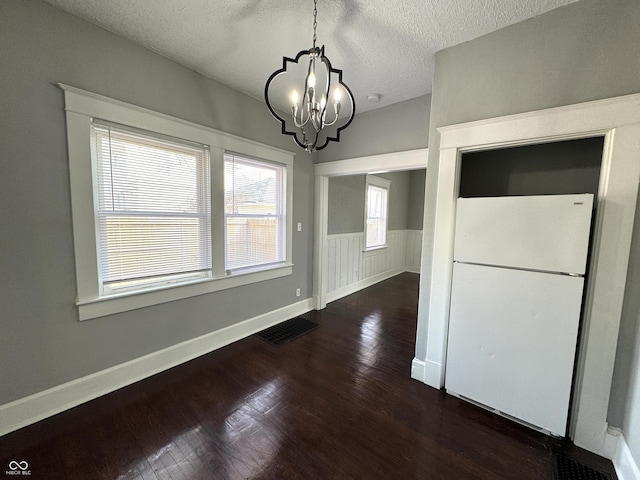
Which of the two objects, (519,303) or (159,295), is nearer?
(519,303)

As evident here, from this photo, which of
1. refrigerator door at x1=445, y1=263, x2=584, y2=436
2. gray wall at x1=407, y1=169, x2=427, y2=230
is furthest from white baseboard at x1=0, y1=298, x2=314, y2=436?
gray wall at x1=407, y1=169, x2=427, y2=230

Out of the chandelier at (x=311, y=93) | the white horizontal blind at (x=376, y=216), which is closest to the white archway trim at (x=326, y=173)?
the chandelier at (x=311, y=93)

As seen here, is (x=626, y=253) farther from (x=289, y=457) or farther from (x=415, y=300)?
(x=415, y=300)

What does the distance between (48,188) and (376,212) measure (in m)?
4.95

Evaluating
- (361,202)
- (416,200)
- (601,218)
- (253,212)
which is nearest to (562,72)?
(601,218)

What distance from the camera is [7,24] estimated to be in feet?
4.98

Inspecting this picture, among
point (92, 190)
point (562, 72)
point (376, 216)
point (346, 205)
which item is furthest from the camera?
point (376, 216)

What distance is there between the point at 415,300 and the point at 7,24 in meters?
5.22

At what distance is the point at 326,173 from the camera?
3.56 metres

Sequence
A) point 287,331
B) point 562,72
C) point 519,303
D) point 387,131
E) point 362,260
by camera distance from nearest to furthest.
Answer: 1. point 562,72
2. point 519,303
3. point 387,131
4. point 287,331
5. point 362,260

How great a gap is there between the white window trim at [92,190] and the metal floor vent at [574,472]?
289cm

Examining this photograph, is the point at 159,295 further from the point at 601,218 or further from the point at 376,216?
the point at 376,216

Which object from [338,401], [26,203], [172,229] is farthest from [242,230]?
[338,401]

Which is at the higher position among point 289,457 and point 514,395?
point 514,395
